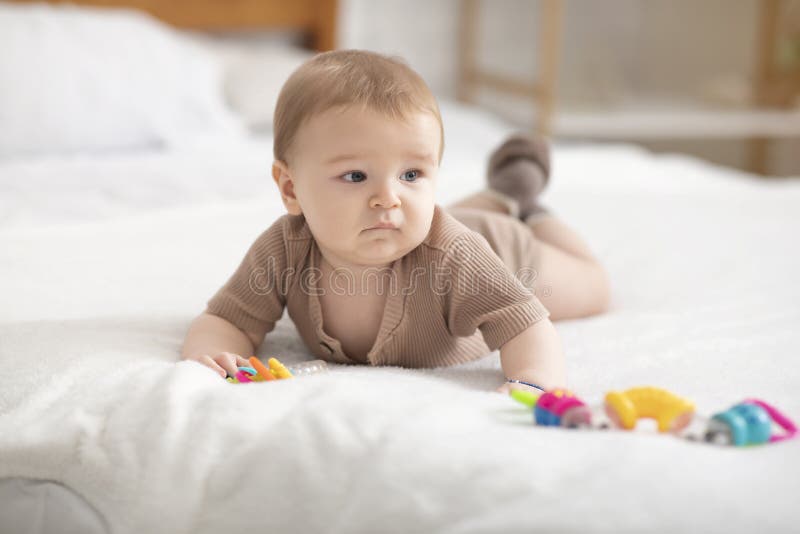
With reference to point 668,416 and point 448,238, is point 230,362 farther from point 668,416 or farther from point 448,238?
point 668,416

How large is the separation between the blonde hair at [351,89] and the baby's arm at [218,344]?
0.21m

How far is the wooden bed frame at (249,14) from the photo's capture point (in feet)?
8.68

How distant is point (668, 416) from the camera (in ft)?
2.38

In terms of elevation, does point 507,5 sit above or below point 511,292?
above

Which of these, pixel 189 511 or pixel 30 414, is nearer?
pixel 189 511

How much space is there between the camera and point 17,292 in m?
→ 1.13

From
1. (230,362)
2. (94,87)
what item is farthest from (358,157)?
(94,87)

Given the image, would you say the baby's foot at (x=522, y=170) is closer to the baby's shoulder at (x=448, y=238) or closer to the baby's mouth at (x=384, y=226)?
the baby's shoulder at (x=448, y=238)

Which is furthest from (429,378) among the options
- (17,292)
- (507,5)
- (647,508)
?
(507,5)

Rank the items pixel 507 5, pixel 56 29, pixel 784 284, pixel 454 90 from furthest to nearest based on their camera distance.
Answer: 1. pixel 454 90
2. pixel 507 5
3. pixel 56 29
4. pixel 784 284

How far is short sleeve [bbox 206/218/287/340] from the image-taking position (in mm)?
995

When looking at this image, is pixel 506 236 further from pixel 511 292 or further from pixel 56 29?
pixel 56 29

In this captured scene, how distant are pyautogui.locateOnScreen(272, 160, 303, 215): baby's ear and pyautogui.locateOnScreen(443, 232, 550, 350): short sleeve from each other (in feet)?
0.57

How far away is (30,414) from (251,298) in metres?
0.28
